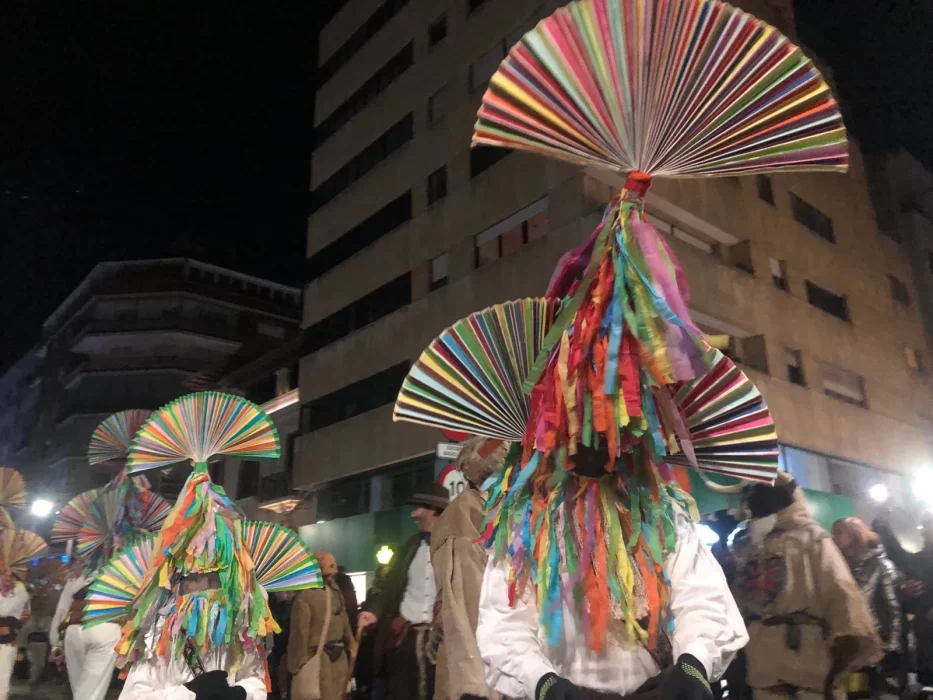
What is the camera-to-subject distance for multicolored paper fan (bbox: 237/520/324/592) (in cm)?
454

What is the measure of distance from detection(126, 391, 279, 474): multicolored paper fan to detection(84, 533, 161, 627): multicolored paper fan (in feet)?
1.98

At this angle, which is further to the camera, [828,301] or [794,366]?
[828,301]

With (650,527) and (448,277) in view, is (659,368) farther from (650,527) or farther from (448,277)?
(448,277)

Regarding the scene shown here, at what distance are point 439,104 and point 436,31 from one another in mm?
2376

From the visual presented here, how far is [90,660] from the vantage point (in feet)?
20.7

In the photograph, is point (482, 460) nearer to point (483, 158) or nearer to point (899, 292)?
point (483, 158)

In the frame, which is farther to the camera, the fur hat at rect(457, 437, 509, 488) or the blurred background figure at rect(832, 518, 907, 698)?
the blurred background figure at rect(832, 518, 907, 698)

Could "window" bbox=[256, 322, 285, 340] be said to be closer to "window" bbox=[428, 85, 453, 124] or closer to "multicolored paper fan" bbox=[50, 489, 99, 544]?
"window" bbox=[428, 85, 453, 124]

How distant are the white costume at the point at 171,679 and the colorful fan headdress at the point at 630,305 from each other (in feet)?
5.95

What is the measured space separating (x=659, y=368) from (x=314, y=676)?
488cm

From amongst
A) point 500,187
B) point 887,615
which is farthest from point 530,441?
point 500,187

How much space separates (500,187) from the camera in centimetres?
1503

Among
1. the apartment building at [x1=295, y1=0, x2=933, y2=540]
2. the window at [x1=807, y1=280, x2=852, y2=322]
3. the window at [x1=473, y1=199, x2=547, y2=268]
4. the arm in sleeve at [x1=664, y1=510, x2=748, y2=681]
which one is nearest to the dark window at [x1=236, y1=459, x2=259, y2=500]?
the apartment building at [x1=295, y1=0, x2=933, y2=540]

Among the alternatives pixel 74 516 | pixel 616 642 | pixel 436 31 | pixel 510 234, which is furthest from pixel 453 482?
pixel 436 31
